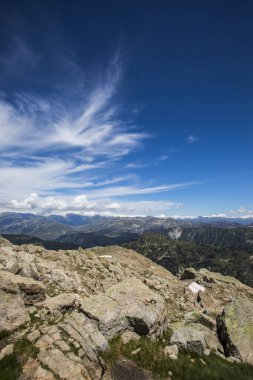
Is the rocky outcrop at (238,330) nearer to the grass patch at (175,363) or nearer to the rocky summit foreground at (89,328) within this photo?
the rocky summit foreground at (89,328)

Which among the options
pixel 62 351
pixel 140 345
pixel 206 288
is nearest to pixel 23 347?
pixel 62 351

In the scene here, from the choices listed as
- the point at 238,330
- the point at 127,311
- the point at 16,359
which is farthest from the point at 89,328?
the point at 238,330

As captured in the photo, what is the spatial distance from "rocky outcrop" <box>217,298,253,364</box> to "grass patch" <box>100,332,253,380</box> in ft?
5.78

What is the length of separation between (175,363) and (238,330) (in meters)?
9.19

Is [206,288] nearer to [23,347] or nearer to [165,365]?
[165,365]

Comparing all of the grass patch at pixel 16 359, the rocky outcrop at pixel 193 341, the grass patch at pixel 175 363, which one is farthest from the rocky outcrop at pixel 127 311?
the grass patch at pixel 16 359

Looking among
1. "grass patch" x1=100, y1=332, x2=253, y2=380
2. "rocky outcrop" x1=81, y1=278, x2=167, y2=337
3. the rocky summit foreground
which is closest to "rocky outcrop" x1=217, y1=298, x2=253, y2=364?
the rocky summit foreground

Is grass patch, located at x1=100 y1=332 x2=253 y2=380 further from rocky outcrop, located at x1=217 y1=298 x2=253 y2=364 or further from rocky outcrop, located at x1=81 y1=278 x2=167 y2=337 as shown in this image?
rocky outcrop, located at x1=217 y1=298 x2=253 y2=364

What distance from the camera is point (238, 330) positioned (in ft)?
80.3

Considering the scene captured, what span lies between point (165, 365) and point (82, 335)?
614cm

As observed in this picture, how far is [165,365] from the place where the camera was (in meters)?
18.1

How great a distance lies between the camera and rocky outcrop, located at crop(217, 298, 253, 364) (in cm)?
2278

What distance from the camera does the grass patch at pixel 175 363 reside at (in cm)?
1770

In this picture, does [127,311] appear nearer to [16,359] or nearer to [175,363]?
[175,363]
